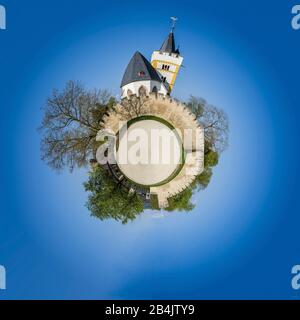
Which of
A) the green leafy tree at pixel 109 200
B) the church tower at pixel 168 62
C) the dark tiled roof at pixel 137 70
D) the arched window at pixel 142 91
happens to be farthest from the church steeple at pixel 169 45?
the green leafy tree at pixel 109 200

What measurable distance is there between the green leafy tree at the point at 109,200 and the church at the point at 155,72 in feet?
9.01

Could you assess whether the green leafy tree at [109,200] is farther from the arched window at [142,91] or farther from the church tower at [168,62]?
the church tower at [168,62]

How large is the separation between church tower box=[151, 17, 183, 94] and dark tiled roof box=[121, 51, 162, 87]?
0.66 meters

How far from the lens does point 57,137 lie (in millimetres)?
14156

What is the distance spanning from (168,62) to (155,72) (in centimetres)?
60

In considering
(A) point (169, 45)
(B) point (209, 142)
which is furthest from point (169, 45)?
(B) point (209, 142)

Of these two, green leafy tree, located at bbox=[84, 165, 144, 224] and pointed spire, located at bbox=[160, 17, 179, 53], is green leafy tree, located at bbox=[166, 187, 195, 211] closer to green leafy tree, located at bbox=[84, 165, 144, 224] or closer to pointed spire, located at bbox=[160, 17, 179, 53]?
green leafy tree, located at bbox=[84, 165, 144, 224]

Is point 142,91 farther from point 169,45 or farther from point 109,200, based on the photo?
point 109,200

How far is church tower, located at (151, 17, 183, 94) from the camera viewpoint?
Result: 15.6 metres

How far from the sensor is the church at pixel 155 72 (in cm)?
1503

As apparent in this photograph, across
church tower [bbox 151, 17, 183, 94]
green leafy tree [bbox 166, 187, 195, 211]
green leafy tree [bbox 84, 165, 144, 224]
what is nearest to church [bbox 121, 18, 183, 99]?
church tower [bbox 151, 17, 183, 94]

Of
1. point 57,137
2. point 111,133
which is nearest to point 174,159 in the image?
point 111,133
